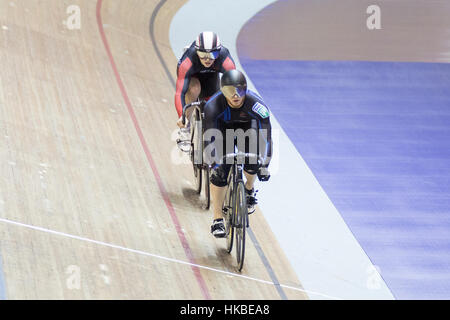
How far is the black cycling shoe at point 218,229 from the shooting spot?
Answer: 13.9ft

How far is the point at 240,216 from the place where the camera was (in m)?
3.93

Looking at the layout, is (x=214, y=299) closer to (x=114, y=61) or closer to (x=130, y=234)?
(x=130, y=234)

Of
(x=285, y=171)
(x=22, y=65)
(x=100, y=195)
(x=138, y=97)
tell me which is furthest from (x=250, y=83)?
(x=100, y=195)

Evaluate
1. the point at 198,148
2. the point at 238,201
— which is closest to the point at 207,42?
the point at 198,148

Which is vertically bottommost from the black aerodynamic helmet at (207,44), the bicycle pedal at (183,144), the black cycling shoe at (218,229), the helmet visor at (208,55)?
the black cycling shoe at (218,229)

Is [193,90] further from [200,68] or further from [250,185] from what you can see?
[250,185]

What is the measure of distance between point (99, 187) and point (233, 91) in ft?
4.99

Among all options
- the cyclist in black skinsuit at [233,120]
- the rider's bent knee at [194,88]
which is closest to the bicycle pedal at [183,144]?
the rider's bent knee at [194,88]

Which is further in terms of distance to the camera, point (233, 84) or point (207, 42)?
point (207, 42)

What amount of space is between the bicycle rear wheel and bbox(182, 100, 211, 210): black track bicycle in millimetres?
633

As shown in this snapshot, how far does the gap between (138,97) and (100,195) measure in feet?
6.63

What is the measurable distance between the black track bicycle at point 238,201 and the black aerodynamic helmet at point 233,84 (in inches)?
14.1

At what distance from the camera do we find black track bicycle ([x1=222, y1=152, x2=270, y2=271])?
12.8ft

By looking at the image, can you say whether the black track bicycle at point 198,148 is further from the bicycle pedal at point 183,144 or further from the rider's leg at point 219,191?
the rider's leg at point 219,191
